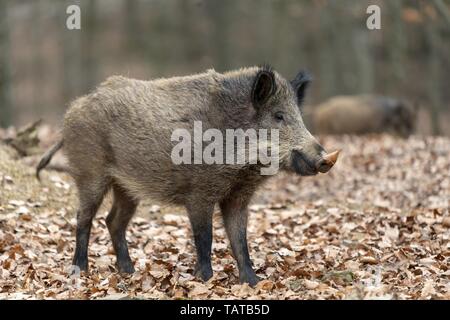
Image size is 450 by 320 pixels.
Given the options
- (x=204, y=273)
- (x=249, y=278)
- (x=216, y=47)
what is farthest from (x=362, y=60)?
(x=204, y=273)

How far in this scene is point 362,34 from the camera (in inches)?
957

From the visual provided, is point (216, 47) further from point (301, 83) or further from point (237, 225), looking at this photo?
point (237, 225)

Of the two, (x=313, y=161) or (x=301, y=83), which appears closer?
(x=313, y=161)

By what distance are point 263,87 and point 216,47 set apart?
27.1 meters

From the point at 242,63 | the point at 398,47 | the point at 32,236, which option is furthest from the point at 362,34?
the point at 32,236

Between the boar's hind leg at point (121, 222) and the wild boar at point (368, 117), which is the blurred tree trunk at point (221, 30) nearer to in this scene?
the wild boar at point (368, 117)

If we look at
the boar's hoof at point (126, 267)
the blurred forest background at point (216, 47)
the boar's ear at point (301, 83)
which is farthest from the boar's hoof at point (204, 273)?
the blurred forest background at point (216, 47)

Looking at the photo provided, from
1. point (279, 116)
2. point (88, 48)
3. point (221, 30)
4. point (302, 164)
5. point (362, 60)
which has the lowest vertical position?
point (302, 164)

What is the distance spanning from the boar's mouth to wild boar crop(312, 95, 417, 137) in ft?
38.4

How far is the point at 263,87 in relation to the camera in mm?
7293

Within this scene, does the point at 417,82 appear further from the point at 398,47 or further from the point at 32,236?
the point at 32,236

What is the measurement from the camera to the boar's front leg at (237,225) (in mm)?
7390

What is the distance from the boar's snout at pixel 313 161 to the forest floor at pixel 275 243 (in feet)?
3.23
